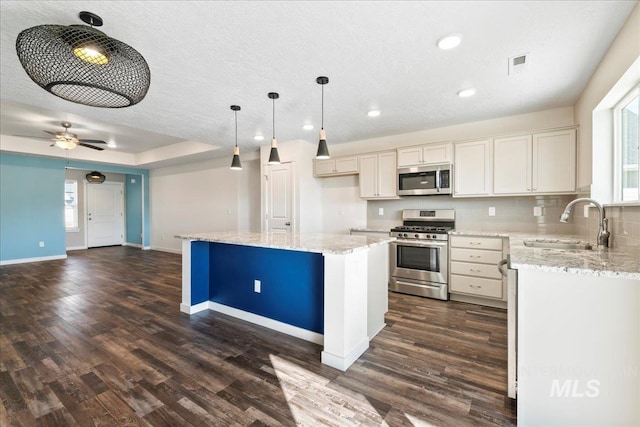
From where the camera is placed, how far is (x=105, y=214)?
348 inches

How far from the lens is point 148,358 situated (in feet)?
7.41

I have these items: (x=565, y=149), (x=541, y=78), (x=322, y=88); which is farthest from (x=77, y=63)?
(x=565, y=149)

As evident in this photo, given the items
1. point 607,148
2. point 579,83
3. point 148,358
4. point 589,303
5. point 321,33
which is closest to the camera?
point 589,303

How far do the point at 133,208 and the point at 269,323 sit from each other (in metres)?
8.46

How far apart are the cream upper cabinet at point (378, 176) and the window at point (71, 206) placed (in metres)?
8.68

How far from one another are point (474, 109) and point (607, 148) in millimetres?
1345

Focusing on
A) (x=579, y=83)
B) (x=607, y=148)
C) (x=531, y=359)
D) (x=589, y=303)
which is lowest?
(x=531, y=359)

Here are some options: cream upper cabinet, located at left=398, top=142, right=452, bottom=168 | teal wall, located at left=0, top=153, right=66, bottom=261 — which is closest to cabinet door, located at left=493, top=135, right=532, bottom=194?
cream upper cabinet, located at left=398, top=142, right=452, bottom=168

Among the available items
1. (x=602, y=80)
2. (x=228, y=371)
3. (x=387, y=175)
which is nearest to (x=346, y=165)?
(x=387, y=175)

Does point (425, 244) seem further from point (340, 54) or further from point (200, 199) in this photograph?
point (200, 199)

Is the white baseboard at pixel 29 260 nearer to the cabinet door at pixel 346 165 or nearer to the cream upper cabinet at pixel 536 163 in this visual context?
the cabinet door at pixel 346 165

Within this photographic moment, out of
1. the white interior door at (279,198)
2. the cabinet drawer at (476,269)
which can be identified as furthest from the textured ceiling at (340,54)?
the cabinet drawer at (476,269)

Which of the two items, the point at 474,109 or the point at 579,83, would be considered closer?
the point at 579,83

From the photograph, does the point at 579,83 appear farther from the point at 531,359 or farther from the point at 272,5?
the point at 272,5
